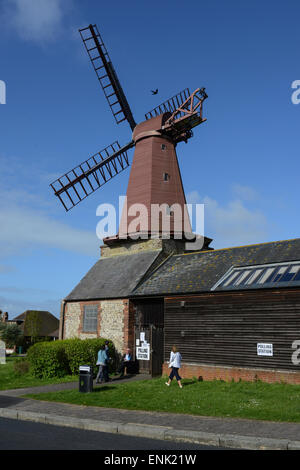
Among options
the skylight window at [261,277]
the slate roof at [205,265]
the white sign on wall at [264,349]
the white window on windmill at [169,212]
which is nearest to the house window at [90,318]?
the slate roof at [205,265]

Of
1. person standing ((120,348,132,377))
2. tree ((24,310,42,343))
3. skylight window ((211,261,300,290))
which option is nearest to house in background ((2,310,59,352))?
tree ((24,310,42,343))

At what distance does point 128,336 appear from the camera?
20.8m

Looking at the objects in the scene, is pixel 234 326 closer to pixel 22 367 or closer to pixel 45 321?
pixel 22 367

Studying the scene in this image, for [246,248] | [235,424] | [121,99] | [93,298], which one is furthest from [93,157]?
[235,424]

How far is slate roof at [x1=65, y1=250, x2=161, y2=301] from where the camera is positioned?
22469 millimetres

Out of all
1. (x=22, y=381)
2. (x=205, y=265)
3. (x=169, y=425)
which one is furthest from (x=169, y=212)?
(x=169, y=425)

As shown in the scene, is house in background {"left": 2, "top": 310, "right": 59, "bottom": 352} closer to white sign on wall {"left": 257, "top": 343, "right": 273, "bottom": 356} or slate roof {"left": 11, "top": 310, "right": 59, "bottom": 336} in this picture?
slate roof {"left": 11, "top": 310, "right": 59, "bottom": 336}

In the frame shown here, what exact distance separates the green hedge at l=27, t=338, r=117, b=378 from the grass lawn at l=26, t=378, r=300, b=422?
4.03 metres

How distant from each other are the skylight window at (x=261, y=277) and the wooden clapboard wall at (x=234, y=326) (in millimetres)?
309

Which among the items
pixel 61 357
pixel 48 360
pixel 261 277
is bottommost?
pixel 48 360

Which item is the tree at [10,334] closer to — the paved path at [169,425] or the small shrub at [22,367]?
the small shrub at [22,367]

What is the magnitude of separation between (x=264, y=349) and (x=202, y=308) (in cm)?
337

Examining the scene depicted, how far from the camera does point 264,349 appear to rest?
612 inches
